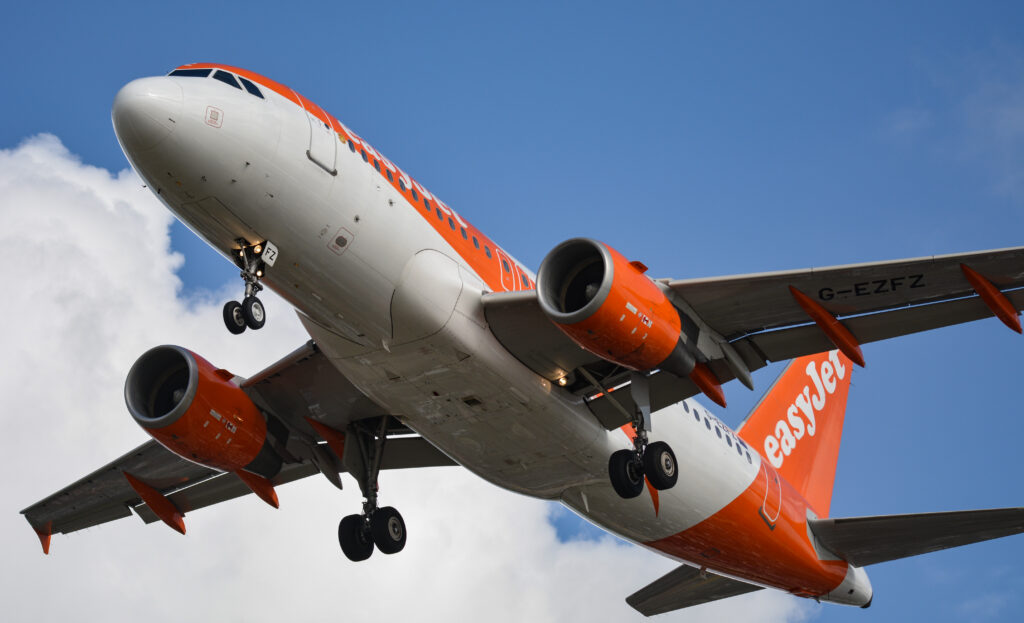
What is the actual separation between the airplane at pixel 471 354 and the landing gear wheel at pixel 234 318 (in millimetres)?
39

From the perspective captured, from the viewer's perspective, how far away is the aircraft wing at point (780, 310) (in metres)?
17.9

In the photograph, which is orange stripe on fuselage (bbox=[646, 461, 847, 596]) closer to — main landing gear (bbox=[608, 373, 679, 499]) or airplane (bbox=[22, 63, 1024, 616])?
airplane (bbox=[22, 63, 1024, 616])

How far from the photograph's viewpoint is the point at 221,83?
1680cm

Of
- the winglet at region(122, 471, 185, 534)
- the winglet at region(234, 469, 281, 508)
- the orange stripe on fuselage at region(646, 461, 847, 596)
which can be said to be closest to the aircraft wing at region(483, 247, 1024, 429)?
the orange stripe on fuselage at region(646, 461, 847, 596)

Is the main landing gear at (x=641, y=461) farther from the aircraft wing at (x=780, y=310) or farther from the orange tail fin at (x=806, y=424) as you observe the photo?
the orange tail fin at (x=806, y=424)

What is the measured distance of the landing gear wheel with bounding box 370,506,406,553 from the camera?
22.3 meters

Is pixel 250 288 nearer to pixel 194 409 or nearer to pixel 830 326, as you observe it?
pixel 194 409

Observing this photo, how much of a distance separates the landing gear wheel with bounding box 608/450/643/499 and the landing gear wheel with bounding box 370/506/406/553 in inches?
195

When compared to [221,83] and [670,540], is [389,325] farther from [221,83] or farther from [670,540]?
[670,540]

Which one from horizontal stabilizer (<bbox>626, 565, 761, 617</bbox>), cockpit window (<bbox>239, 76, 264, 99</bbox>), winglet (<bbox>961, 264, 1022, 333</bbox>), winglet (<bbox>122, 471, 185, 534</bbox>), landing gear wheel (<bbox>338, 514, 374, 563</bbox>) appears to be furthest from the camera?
horizontal stabilizer (<bbox>626, 565, 761, 617</bbox>)

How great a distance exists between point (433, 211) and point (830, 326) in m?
6.55

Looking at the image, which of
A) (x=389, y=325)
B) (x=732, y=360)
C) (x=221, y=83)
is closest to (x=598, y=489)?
(x=732, y=360)

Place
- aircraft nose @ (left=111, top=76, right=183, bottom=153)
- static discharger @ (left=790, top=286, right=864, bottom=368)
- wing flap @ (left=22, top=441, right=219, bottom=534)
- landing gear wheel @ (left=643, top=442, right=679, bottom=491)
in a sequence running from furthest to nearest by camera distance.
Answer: wing flap @ (left=22, top=441, right=219, bottom=534)
landing gear wheel @ (left=643, top=442, right=679, bottom=491)
static discharger @ (left=790, top=286, right=864, bottom=368)
aircraft nose @ (left=111, top=76, right=183, bottom=153)

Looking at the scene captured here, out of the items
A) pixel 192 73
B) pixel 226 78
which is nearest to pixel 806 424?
pixel 226 78
